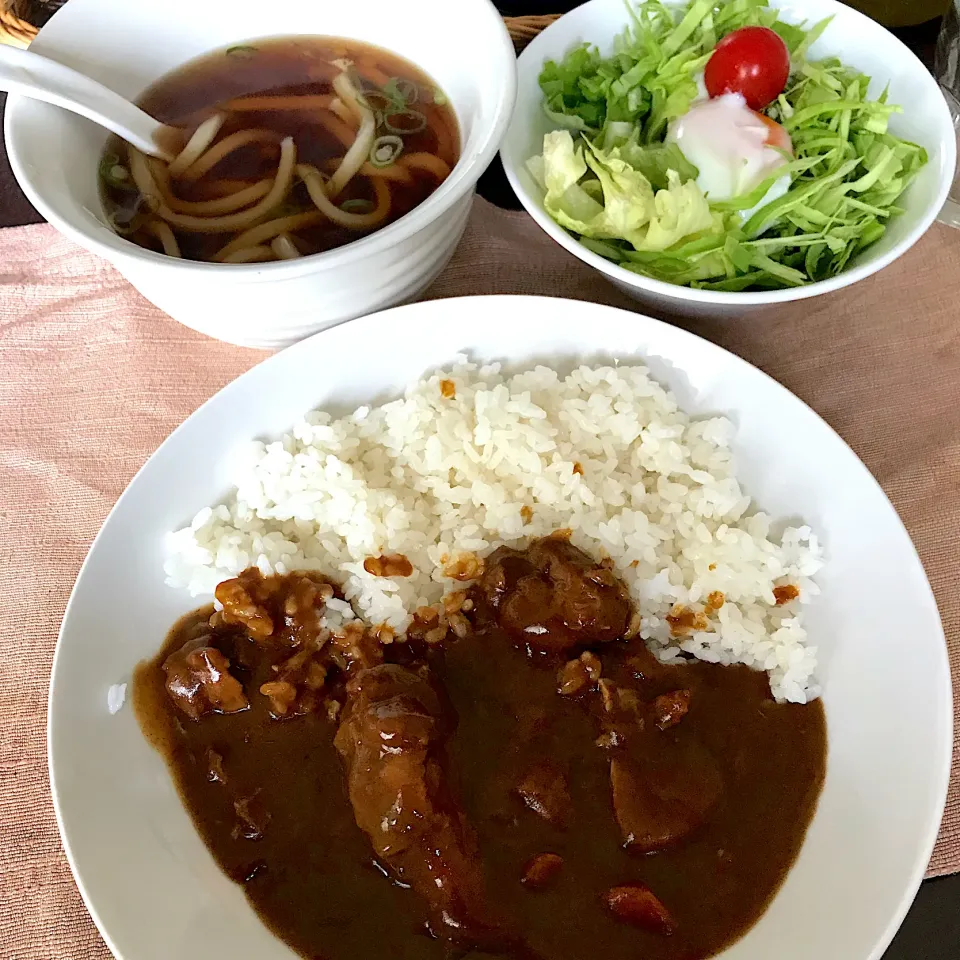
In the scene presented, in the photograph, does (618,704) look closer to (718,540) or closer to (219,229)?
(718,540)

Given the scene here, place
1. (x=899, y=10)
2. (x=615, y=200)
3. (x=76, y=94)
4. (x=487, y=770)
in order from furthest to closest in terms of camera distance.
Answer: (x=899, y=10) → (x=615, y=200) → (x=76, y=94) → (x=487, y=770)

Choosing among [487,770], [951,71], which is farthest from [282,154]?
[951,71]

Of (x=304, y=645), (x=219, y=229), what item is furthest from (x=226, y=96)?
(x=304, y=645)

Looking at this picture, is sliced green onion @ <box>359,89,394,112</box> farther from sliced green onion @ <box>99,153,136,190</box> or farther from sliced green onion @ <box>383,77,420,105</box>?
sliced green onion @ <box>99,153,136,190</box>

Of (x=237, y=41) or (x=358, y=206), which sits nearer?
(x=358, y=206)

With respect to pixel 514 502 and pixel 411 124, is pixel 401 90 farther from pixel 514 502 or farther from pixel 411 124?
pixel 514 502

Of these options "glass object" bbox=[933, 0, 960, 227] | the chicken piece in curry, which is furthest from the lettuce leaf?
"glass object" bbox=[933, 0, 960, 227]

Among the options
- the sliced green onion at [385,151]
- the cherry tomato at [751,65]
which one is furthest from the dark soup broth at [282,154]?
the cherry tomato at [751,65]

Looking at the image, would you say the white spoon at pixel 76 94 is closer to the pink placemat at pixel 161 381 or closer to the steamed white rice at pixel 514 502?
the pink placemat at pixel 161 381
